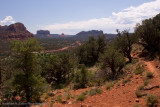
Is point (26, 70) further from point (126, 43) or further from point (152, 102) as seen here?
point (126, 43)

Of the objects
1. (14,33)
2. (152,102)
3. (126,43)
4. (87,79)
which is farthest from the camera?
(14,33)

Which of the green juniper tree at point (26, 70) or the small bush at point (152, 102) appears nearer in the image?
the small bush at point (152, 102)

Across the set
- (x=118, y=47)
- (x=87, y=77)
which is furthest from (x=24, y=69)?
(x=118, y=47)

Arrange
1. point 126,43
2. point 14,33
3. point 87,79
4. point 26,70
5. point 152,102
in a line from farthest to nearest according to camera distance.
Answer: point 14,33 → point 126,43 → point 87,79 → point 26,70 → point 152,102

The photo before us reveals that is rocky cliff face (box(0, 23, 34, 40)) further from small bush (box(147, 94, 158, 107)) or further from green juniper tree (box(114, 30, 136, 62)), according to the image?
small bush (box(147, 94, 158, 107))

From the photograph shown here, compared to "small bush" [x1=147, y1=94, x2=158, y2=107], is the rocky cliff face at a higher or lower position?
higher

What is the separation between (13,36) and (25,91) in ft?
455

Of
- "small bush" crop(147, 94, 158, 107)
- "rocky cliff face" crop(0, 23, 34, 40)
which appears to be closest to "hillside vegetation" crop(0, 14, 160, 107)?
"small bush" crop(147, 94, 158, 107)

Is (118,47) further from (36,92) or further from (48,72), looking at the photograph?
(36,92)

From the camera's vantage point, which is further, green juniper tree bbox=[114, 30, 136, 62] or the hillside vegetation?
green juniper tree bbox=[114, 30, 136, 62]

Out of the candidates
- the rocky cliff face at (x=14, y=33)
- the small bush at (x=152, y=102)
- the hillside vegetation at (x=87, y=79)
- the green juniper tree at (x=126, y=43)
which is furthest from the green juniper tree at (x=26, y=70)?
the rocky cliff face at (x=14, y=33)

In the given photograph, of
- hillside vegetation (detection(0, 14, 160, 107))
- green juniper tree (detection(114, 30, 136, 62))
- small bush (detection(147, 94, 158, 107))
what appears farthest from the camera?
green juniper tree (detection(114, 30, 136, 62))

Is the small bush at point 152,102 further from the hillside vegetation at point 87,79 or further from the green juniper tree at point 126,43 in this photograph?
the green juniper tree at point 126,43

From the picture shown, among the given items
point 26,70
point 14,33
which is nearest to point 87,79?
point 26,70
